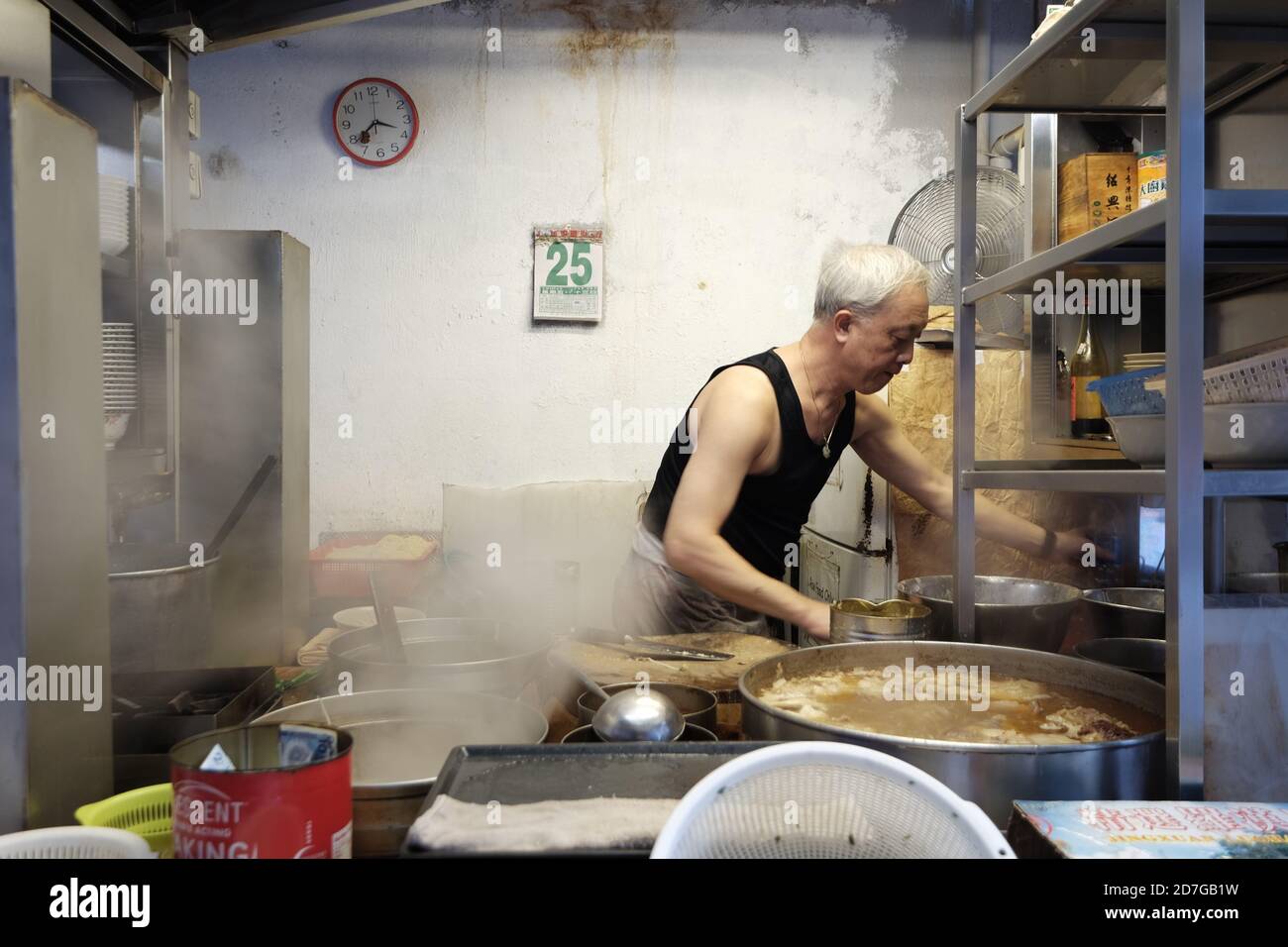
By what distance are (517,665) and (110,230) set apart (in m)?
1.79

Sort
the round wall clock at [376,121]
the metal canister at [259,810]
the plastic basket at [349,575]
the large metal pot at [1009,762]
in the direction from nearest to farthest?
the metal canister at [259,810]
the large metal pot at [1009,762]
the plastic basket at [349,575]
the round wall clock at [376,121]

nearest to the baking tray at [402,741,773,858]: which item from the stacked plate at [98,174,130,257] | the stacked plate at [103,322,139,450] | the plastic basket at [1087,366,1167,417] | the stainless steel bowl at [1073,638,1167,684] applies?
the plastic basket at [1087,366,1167,417]

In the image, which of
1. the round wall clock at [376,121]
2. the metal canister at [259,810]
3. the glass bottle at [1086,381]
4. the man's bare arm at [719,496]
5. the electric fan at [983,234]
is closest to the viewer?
the metal canister at [259,810]

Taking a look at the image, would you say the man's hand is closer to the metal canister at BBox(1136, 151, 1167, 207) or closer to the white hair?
the white hair

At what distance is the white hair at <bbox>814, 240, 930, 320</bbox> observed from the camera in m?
2.70

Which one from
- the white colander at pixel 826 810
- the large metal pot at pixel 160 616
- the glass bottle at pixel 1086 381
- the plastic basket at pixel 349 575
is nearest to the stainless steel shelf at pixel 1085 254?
the white colander at pixel 826 810

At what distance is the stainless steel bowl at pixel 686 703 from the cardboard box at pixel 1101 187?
2.05 metres

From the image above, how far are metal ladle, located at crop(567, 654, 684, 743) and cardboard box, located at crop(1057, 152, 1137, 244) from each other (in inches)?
86.4

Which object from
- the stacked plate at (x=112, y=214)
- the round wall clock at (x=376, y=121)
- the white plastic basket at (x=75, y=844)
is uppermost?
the round wall clock at (x=376, y=121)

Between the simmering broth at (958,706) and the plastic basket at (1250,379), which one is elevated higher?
the plastic basket at (1250,379)

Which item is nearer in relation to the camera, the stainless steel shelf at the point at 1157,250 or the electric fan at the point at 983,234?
the stainless steel shelf at the point at 1157,250

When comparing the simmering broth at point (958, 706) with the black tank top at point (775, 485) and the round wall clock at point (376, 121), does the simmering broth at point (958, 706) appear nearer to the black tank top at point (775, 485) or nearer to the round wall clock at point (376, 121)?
the black tank top at point (775, 485)

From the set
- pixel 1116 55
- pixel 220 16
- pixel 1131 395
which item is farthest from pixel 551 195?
pixel 1131 395

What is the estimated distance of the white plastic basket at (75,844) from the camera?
83cm
